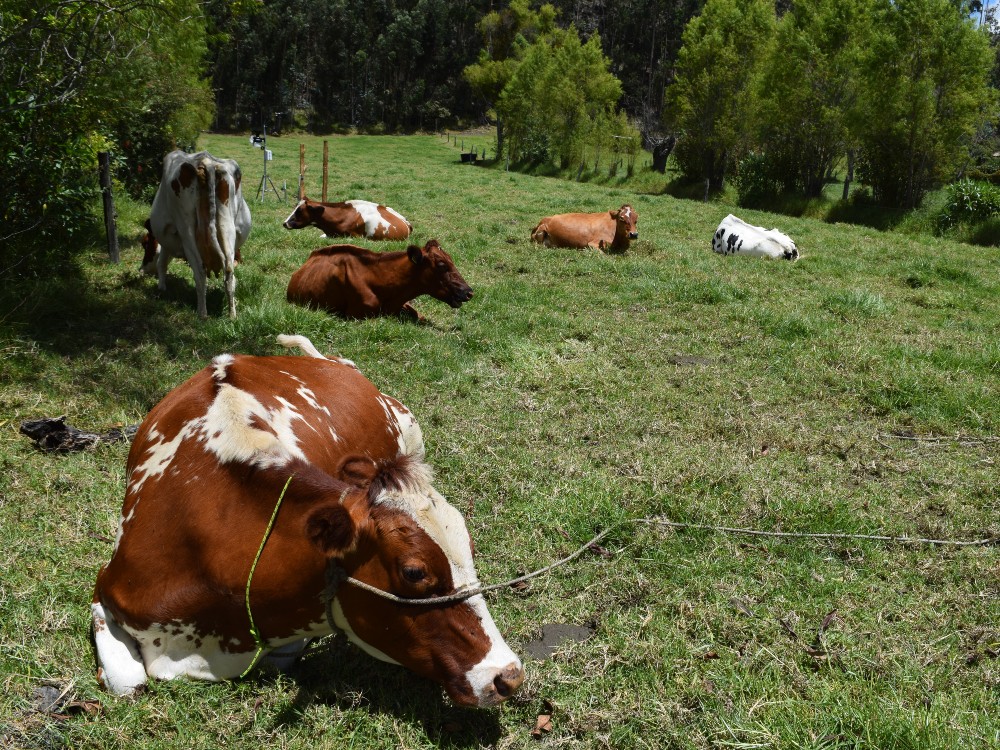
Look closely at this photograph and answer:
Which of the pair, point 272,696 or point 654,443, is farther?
point 654,443

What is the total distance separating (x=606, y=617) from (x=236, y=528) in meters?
1.75

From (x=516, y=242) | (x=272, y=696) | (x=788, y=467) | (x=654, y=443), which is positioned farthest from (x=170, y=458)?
(x=516, y=242)

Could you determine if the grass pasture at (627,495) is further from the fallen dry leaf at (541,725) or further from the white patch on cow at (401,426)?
the white patch on cow at (401,426)

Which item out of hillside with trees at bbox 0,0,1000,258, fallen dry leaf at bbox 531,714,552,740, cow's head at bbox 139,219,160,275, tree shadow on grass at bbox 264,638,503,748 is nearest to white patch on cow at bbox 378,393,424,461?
tree shadow on grass at bbox 264,638,503,748

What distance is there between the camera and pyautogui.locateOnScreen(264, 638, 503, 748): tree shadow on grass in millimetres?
2631

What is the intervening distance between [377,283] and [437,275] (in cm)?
70

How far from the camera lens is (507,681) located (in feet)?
7.84

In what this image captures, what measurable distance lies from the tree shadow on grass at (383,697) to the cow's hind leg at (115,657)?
1.86 ft

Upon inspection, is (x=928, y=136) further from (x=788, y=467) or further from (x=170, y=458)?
(x=170, y=458)

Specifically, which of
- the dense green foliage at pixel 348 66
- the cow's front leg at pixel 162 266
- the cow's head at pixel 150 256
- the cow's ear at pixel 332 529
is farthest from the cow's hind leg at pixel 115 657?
the dense green foliage at pixel 348 66

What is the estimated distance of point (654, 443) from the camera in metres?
5.15

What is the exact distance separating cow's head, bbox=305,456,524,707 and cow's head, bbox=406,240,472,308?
5.76 m

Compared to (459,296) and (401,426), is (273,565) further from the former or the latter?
(459,296)

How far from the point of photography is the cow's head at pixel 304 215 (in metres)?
13.1
